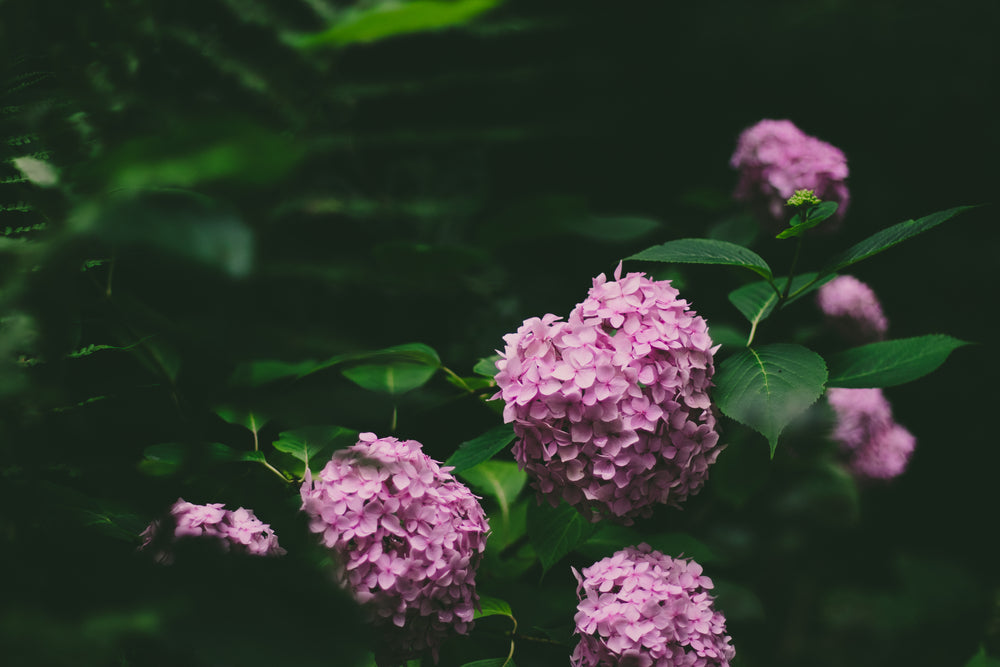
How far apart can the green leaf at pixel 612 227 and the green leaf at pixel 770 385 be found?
38 centimetres

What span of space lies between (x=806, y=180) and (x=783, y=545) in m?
0.88

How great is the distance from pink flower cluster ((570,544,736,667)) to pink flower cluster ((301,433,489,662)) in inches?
4.0

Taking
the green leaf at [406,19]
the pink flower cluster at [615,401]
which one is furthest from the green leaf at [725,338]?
the green leaf at [406,19]

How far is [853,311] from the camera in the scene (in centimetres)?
116

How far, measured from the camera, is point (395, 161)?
1854 millimetres

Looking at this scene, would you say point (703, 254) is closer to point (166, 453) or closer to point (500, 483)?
point (500, 483)

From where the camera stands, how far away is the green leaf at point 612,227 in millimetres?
955

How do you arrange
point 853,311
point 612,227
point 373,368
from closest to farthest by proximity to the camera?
Answer: point 373,368
point 612,227
point 853,311

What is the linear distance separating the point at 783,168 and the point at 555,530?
693 millimetres

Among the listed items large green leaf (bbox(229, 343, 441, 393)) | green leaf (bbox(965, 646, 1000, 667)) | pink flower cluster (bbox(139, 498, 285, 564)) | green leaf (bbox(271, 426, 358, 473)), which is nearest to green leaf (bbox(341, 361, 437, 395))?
large green leaf (bbox(229, 343, 441, 393))

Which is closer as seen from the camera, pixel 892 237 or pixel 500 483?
pixel 892 237

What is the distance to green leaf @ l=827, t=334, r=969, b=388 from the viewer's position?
63 centimetres

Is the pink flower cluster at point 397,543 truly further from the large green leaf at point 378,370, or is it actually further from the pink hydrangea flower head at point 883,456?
the pink hydrangea flower head at point 883,456

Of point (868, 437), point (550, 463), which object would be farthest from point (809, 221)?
point (868, 437)
